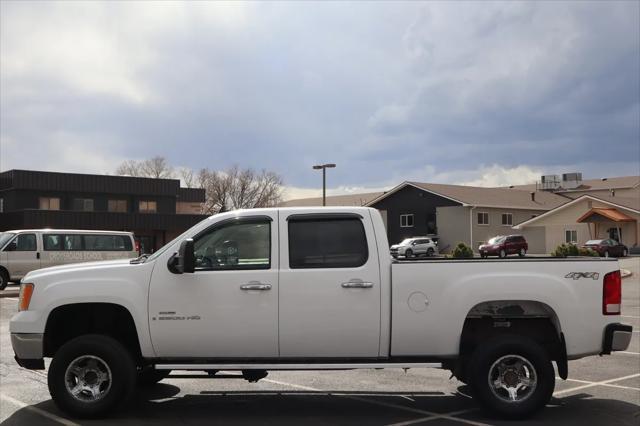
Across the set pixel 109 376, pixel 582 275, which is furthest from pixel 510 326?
pixel 109 376

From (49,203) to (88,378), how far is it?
4591 cm

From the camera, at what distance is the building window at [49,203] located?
48031 mm

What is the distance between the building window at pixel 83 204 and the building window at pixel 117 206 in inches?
62.4

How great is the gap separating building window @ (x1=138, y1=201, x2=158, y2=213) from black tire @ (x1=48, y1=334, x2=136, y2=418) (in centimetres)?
4817

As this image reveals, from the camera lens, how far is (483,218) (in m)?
58.2

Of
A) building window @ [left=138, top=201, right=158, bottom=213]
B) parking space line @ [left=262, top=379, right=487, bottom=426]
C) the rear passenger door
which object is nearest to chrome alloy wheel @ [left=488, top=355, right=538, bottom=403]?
parking space line @ [left=262, top=379, right=487, bottom=426]

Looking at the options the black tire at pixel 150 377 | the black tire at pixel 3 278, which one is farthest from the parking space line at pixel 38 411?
the black tire at pixel 3 278

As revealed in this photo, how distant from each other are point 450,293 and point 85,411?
3759 mm

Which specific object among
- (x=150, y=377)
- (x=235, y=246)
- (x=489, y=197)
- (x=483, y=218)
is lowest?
(x=150, y=377)

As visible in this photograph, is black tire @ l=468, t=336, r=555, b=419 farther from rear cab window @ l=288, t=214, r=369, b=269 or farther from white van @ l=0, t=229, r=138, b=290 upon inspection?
white van @ l=0, t=229, r=138, b=290

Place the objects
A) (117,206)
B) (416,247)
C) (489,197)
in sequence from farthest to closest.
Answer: (489,197), (117,206), (416,247)

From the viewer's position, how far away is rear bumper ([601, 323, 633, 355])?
245 inches

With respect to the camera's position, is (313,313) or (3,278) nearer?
(313,313)

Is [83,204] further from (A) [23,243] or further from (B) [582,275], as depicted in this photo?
(B) [582,275]
